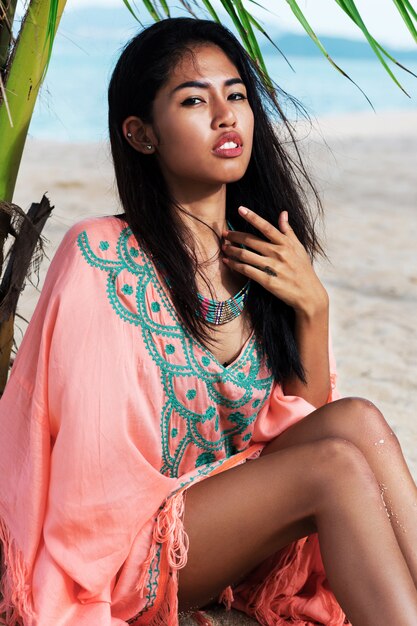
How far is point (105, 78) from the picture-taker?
16.6 meters

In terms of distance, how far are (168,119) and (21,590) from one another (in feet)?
3.27

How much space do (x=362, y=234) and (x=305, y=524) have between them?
4737mm

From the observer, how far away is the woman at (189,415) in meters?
1.84

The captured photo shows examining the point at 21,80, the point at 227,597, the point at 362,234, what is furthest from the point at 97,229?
the point at 362,234

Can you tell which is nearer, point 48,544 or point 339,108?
point 48,544

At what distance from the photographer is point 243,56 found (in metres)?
2.11

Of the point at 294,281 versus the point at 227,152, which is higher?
the point at 227,152

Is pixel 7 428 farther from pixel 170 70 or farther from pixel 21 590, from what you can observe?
pixel 170 70

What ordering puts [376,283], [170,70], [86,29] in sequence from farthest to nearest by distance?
[86,29]
[376,283]
[170,70]

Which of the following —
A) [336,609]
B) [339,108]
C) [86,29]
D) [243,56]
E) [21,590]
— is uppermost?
[86,29]

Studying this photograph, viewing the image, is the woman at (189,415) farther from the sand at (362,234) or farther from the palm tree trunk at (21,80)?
the sand at (362,234)

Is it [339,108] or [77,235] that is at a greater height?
[339,108]

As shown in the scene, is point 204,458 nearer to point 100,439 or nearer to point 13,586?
point 100,439

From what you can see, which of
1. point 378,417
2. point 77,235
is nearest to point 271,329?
point 378,417
